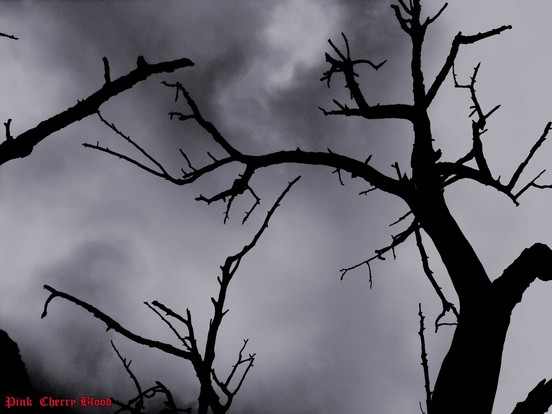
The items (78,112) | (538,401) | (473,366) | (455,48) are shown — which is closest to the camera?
(78,112)

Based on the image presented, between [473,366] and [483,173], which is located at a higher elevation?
[483,173]

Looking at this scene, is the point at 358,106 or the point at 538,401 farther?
the point at 358,106

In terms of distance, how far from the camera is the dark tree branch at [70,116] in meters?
1.40

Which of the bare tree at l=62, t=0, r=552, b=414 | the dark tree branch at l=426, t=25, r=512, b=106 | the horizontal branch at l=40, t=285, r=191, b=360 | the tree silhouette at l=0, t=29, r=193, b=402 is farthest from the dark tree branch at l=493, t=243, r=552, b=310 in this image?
the tree silhouette at l=0, t=29, r=193, b=402

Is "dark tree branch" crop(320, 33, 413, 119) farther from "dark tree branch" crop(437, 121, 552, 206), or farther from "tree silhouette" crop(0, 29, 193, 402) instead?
"tree silhouette" crop(0, 29, 193, 402)

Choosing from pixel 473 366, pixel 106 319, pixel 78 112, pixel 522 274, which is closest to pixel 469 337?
pixel 473 366

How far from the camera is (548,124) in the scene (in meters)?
3.94

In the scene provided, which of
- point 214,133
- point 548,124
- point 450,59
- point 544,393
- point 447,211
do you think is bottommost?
point 544,393

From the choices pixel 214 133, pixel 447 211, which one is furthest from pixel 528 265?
pixel 214 133

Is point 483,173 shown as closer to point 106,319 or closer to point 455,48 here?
point 455,48

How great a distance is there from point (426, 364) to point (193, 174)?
2.37 meters

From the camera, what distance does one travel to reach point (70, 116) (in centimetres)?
143

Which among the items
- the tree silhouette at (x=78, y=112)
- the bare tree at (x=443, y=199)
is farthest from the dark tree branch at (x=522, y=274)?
the tree silhouette at (x=78, y=112)

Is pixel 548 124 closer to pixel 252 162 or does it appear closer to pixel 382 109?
pixel 382 109
